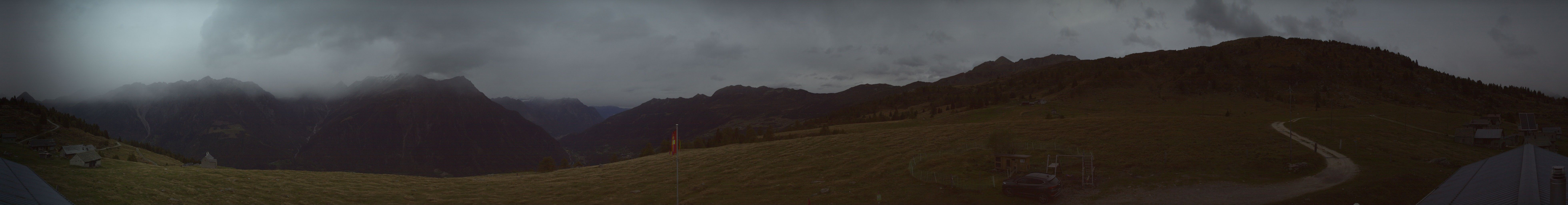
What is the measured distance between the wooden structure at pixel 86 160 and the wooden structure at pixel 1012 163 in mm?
77776

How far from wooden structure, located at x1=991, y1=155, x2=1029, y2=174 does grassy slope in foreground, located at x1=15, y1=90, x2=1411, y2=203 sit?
1.87 meters

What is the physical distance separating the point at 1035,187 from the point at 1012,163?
30.7 feet

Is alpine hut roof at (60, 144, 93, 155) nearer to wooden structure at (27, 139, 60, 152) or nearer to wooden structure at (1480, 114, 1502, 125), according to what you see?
wooden structure at (27, 139, 60, 152)

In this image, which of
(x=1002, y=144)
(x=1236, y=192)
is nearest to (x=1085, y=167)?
(x=1002, y=144)

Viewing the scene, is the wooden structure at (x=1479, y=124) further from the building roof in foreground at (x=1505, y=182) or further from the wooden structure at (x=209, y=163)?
the wooden structure at (x=209, y=163)

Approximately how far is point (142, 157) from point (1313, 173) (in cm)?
13793

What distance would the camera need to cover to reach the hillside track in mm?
29391

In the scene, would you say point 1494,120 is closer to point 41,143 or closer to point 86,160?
point 86,160

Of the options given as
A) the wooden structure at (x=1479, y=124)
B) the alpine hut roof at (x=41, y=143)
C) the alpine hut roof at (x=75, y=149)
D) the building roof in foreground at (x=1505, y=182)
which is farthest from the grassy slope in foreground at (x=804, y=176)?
the alpine hut roof at (x=41, y=143)

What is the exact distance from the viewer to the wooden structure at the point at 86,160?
165 ft

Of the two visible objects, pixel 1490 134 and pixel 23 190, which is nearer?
pixel 23 190

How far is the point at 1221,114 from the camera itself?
10688 centimetres

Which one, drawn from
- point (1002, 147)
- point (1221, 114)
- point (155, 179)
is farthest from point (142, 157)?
point (1221, 114)

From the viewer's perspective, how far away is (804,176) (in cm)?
4588
